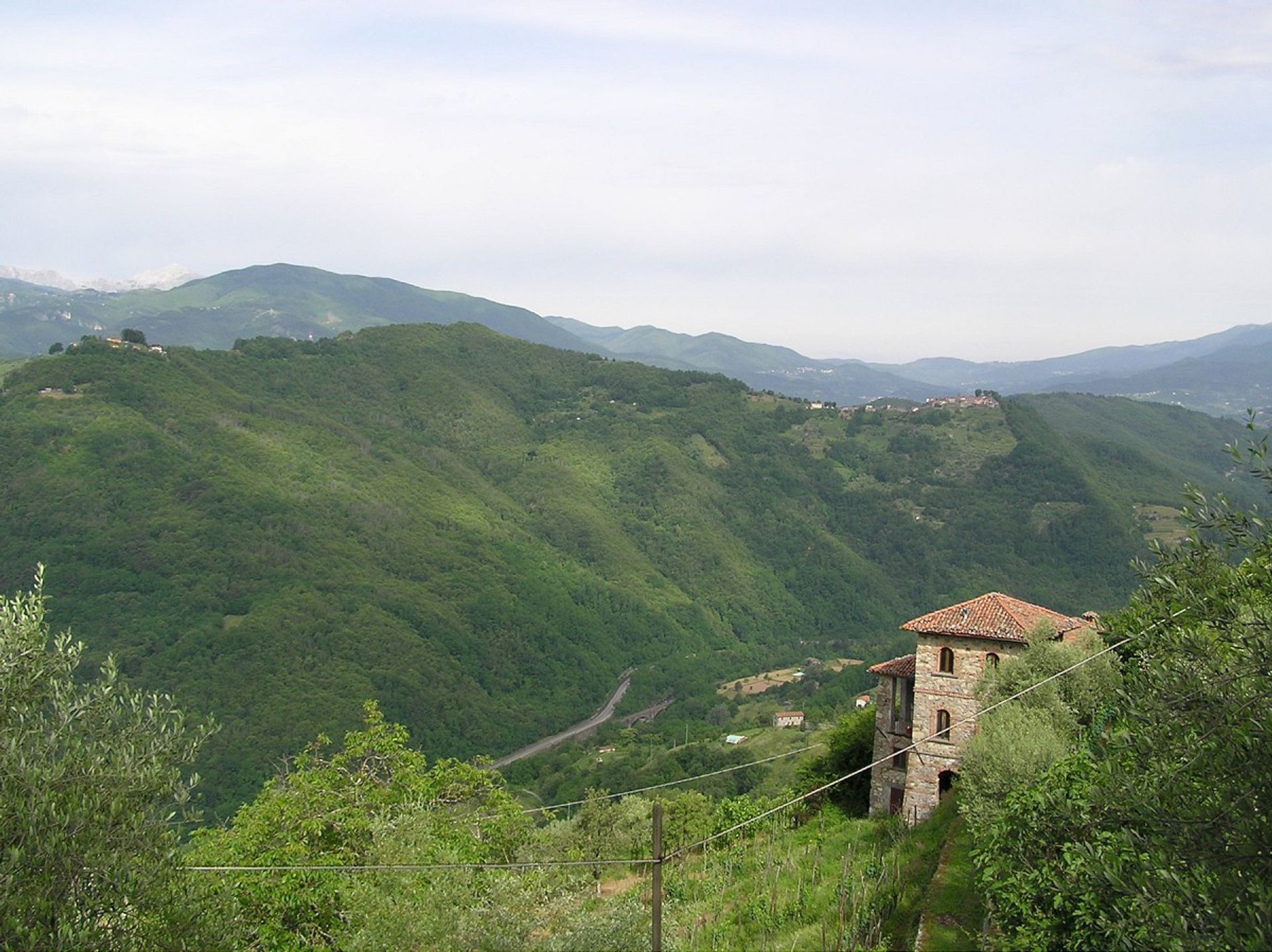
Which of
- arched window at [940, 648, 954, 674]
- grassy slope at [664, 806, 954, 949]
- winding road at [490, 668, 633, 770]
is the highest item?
arched window at [940, 648, 954, 674]

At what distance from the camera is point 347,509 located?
133500 mm

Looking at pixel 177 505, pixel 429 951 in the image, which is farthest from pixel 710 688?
pixel 429 951

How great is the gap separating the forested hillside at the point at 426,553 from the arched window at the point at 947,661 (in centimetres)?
6350

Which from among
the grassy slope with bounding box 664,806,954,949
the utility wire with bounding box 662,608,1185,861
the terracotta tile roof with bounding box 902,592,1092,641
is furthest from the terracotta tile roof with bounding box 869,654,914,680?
the grassy slope with bounding box 664,806,954,949

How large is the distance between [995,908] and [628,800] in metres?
29.8

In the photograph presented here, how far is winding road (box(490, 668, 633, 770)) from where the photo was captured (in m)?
103

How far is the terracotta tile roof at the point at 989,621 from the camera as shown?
26.2 meters

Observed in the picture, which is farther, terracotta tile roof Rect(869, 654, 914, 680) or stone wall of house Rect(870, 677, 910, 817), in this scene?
terracotta tile roof Rect(869, 654, 914, 680)

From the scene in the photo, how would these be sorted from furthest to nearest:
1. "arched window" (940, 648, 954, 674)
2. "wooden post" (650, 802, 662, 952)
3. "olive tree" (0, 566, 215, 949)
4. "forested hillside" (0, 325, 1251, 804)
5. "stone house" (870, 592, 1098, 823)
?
"forested hillside" (0, 325, 1251, 804), "arched window" (940, 648, 954, 674), "stone house" (870, 592, 1098, 823), "wooden post" (650, 802, 662, 952), "olive tree" (0, 566, 215, 949)

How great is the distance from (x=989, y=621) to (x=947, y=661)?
162cm

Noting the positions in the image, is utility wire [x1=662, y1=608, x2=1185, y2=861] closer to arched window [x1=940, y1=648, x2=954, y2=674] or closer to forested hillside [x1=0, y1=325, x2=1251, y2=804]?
arched window [x1=940, y1=648, x2=954, y2=674]

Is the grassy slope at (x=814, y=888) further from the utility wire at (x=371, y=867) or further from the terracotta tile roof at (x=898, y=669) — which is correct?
the terracotta tile roof at (x=898, y=669)

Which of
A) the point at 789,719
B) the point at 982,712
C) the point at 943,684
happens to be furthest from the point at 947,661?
the point at 789,719

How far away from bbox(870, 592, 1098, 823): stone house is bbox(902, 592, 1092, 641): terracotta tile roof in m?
0.02
